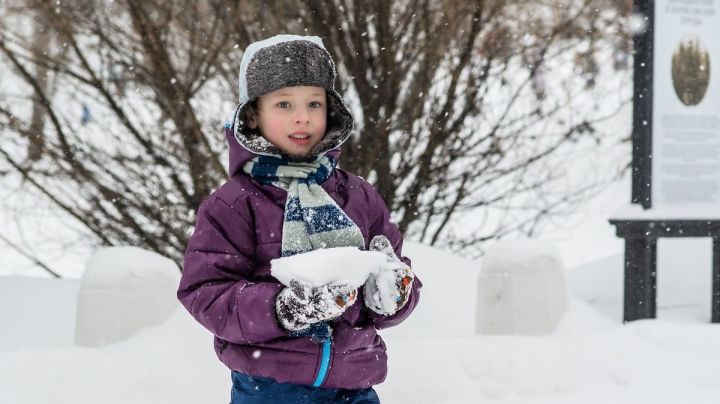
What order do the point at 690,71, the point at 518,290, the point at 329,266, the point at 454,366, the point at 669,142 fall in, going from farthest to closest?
the point at 690,71 < the point at 669,142 < the point at 518,290 < the point at 454,366 < the point at 329,266

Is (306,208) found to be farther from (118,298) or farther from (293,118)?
(118,298)

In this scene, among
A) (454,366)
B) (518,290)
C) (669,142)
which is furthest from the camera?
(669,142)

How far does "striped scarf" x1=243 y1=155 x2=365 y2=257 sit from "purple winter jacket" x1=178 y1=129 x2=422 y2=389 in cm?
4

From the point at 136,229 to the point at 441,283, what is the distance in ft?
8.42

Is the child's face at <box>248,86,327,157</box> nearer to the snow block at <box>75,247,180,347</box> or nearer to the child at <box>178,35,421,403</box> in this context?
the child at <box>178,35,421,403</box>

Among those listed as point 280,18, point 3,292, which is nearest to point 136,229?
point 3,292

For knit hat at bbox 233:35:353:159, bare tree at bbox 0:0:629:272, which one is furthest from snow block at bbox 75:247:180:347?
knit hat at bbox 233:35:353:159

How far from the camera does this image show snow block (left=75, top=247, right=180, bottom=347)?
4.58 metres

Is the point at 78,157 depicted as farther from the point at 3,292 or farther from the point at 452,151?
the point at 452,151

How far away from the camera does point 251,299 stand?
2033mm

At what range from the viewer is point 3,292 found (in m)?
7.12

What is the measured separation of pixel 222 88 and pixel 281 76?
15.1 feet

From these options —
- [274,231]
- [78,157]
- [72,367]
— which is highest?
[78,157]

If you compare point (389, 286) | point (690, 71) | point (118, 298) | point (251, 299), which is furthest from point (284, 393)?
point (690, 71)
